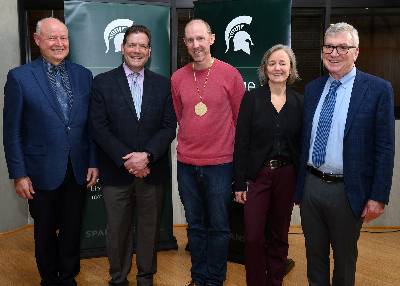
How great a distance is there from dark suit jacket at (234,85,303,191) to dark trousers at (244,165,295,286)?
0.08 m

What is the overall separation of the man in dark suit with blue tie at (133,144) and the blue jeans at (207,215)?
0.19m

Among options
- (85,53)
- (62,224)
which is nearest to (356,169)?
(62,224)

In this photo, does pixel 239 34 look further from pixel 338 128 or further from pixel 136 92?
pixel 338 128

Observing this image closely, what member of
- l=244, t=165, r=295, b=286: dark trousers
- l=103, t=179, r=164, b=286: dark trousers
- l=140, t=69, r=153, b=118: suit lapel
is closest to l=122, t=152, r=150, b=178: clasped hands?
l=103, t=179, r=164, b=286: dark trousers

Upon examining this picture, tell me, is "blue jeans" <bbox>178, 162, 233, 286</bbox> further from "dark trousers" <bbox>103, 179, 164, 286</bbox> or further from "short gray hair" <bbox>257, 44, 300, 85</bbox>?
"short gray hair" <bbox>257, 44, 300, 85</bbox>

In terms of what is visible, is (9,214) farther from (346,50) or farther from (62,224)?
(346,50)

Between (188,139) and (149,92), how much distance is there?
15.1 inches

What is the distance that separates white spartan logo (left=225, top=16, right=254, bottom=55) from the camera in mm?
3402

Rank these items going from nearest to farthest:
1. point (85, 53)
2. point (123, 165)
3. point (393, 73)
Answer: point (123, 165)
point (85, 53)
point (393, 73)

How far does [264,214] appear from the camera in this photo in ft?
8.42

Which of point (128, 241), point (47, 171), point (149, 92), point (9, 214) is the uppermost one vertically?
point (149, 92)

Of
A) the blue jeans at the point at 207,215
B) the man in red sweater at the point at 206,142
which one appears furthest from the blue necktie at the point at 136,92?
the blue jeans at the point at 207,215

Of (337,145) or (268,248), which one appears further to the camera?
(268,248)

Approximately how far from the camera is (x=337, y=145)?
2.09m
